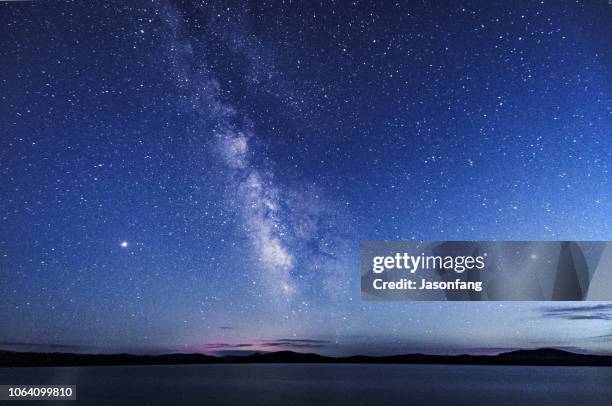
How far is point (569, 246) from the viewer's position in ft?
18.6

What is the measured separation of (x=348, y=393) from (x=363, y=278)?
1692 cm

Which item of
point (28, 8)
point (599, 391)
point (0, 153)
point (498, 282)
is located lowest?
point (599, 391)

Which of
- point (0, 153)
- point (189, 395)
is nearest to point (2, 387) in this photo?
point (0, 153)

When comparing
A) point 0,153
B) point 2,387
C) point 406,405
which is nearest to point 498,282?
point 2,387

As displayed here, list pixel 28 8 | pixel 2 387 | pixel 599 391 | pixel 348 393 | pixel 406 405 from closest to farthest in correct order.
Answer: pixel 2 387 → pixel 28 8 → pixel 406 405 → pixel 348 393 → pixel 599 391

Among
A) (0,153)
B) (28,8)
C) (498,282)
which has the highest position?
(28,8)

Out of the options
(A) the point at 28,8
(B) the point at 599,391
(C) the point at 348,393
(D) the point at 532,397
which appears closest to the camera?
(A) the point at 28,8

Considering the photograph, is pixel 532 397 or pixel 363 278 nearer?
pixel 363 278

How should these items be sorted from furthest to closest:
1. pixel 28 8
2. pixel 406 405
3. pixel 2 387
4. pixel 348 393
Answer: pixel 348 393, pixel 406 405, pixel 28 8, pixel 2 387

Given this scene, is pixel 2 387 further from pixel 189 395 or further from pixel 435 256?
pixel 189 395

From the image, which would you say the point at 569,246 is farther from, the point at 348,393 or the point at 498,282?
the point at 348,393

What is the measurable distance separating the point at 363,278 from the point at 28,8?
13.5 feet

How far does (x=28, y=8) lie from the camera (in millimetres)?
6305

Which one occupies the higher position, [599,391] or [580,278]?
[580,278]
